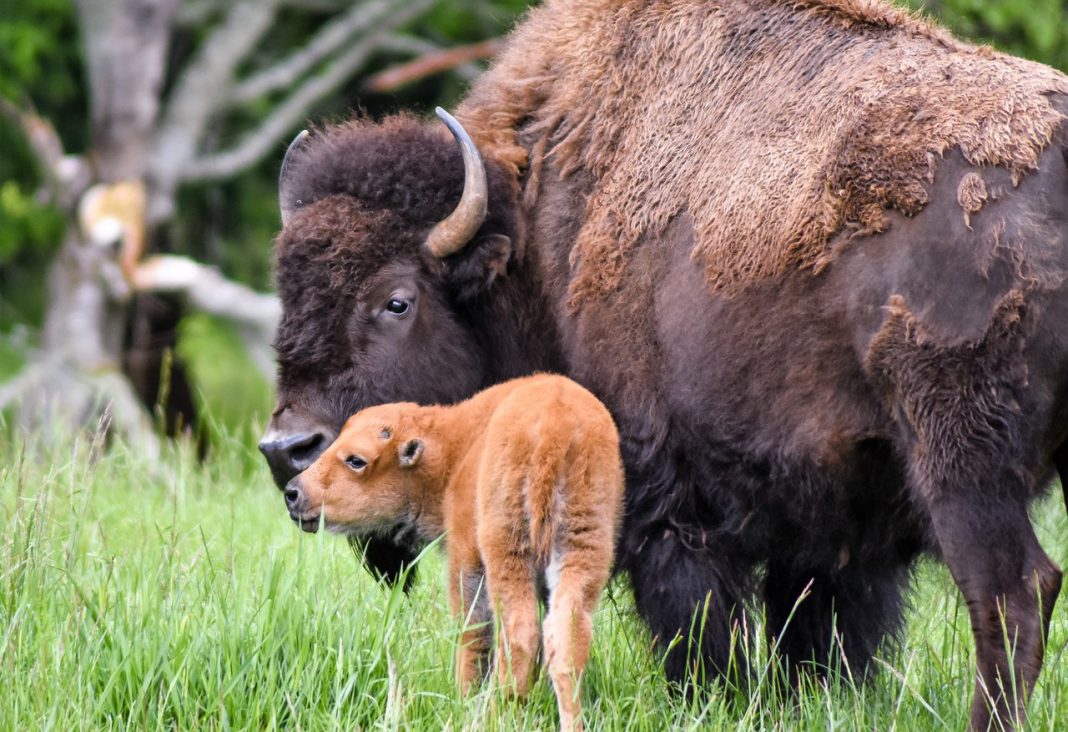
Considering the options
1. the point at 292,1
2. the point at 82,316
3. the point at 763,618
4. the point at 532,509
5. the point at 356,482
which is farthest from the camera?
the point at 292,1

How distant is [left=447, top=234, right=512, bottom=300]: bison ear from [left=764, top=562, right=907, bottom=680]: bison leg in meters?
1.32

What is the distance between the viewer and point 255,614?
3.89m

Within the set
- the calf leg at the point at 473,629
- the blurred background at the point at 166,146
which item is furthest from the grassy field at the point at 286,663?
the blurred background at the point at 166,146

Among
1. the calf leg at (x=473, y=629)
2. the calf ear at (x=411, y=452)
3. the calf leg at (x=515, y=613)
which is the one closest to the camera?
the calf leg at (x=515, y=613)

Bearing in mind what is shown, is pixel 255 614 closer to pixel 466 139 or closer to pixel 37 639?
pixel 37 639

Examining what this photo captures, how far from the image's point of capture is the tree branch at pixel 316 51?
43.6 ft

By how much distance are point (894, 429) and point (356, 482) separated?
1.50 m

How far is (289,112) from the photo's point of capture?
13305mm

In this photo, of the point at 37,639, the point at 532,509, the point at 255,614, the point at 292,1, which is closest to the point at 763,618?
the point at 532,509

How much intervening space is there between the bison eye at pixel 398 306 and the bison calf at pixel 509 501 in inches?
28.1

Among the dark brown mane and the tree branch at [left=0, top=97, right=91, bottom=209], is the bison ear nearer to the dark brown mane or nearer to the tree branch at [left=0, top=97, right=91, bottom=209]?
the dark brown mane

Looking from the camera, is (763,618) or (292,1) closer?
(763,618)

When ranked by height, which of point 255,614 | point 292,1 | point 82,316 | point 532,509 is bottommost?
point 82,316

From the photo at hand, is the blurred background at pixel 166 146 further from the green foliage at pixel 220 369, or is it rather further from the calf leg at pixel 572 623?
the calf leg at pixel 572 623
